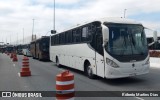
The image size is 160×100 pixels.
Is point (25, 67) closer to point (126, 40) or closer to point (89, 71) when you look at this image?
point (89, 71)

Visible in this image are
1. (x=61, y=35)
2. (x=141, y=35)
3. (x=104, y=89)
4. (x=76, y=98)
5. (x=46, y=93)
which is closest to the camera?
(x=76, y=98)

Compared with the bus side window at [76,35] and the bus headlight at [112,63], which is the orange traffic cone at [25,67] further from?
the bus headlight at [112,63]

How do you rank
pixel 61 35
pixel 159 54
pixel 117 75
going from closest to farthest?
pixel 117 75
pixel 61 35
pixel 159 54

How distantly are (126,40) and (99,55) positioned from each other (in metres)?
1.51

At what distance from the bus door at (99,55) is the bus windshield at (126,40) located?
0.66 metres

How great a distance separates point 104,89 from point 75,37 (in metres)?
7.44

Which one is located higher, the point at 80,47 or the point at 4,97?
the point at 80,47

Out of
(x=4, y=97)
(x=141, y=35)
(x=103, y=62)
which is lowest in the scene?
(x=4, y=97)

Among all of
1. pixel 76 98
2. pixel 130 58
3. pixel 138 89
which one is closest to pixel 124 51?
pixel 130 58

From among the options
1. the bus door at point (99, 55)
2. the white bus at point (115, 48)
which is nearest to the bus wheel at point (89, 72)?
the white bus at point (115, 48)

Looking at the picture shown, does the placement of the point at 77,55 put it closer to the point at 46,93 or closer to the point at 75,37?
the point at 75,37

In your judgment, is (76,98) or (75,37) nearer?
(76,98)

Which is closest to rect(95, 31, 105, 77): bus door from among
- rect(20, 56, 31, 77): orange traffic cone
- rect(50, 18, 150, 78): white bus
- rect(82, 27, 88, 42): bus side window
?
rect(50, 18, 150, 78): white bus

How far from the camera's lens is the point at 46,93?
37.3 feet
